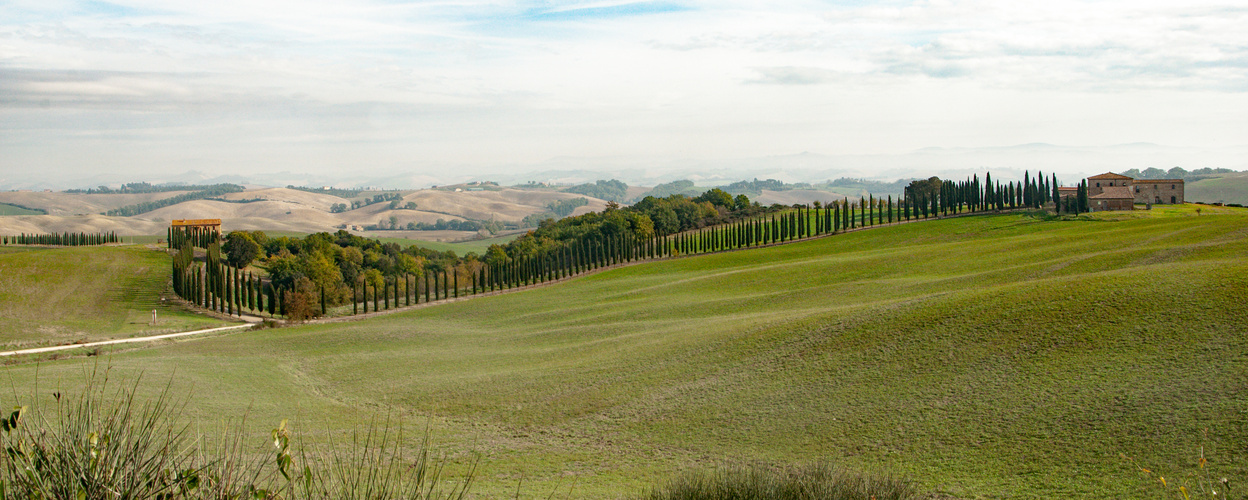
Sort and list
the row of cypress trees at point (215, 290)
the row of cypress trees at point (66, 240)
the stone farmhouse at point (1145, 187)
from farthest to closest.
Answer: the row of cypress trees at point (66, 240) < the stone farmhouse at point (1145, 187) < the row of cypress trees at point (215, 290)

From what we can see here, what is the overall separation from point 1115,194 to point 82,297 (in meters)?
87.2

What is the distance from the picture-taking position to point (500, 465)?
14.5m

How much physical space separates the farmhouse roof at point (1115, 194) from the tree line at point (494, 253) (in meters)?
3.60

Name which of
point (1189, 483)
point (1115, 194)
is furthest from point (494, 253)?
point (1189, 483)

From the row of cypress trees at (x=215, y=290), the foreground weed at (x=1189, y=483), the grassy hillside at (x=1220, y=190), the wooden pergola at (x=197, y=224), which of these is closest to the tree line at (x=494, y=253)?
the row of cypress trees at (x=215, y=290)

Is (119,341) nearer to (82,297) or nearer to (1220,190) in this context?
(82,297)

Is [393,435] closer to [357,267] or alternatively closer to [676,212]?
[357,267]

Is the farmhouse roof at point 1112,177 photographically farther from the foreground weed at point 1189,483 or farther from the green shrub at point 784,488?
the green shrub at point 784,488

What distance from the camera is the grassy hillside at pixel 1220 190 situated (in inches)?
6383

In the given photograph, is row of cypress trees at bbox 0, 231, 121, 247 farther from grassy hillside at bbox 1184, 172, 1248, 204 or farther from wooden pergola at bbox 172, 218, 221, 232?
grassy hillside at bbox 1184, 172, 1248, 204

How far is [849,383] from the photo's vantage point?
17547 millimetres

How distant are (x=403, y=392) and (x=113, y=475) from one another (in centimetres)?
1781

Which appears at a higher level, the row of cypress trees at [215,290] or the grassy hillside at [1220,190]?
the grassy hillside at [1220,190]

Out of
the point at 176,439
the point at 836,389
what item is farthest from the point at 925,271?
the point at 176,439
